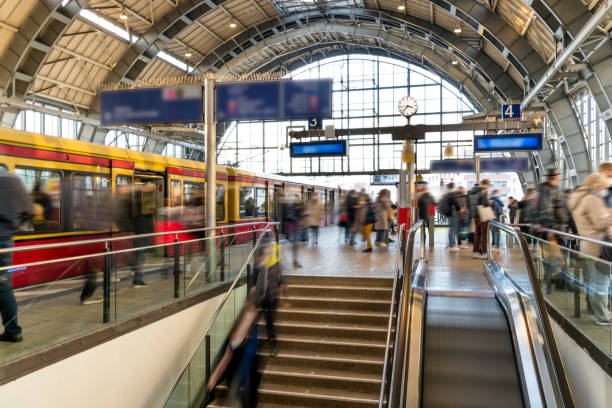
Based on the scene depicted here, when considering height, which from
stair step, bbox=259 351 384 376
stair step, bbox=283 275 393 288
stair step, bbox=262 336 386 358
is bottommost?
stair step, bbox=259 351 384 376

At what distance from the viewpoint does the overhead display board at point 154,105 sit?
→ 9.14 metres

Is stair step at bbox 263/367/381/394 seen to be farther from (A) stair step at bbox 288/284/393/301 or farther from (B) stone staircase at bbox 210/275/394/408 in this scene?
(A) stair step at bbox 288/284/393/301

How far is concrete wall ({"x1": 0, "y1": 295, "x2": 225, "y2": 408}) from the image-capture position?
429cm

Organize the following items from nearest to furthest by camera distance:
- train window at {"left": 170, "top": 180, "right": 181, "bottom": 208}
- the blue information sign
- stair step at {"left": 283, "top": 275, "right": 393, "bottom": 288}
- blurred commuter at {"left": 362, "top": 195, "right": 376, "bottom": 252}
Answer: stair step at {"left": 283, "top": 275, "right": 393, "bottom": 288}
train window at {"left": 170, "top": 180, "right": 181, "bottom": 208}
blurred commuter at {"left": 362, "top": 195, "right": 376, "bottom": 252}
the blue information sign

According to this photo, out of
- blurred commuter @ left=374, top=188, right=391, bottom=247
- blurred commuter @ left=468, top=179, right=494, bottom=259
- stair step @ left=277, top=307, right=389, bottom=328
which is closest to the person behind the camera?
stair step @ left=277, top=307, right=389, bottom=328

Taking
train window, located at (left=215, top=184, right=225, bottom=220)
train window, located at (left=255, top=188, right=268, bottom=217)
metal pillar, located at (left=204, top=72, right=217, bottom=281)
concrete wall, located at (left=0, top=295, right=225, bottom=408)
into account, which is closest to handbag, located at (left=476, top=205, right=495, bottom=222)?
metal pillar, located at (left=204, top=72, right=217, bottom=281)

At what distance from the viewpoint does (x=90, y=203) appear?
7.84 meters

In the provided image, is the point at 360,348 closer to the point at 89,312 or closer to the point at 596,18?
the point at 89,312

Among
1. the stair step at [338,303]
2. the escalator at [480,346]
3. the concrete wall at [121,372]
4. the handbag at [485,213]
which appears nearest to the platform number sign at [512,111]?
the handbag at [485,213]

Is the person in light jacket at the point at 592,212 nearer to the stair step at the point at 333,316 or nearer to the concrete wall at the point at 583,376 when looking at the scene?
the concrete wall at the point at 583,376

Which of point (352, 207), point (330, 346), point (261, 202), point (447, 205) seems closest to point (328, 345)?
point (330, 346)

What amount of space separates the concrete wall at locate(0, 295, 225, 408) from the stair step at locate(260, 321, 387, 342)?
1.21m

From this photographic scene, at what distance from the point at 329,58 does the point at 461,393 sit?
112 feet

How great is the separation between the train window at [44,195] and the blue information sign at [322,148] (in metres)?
9.49
